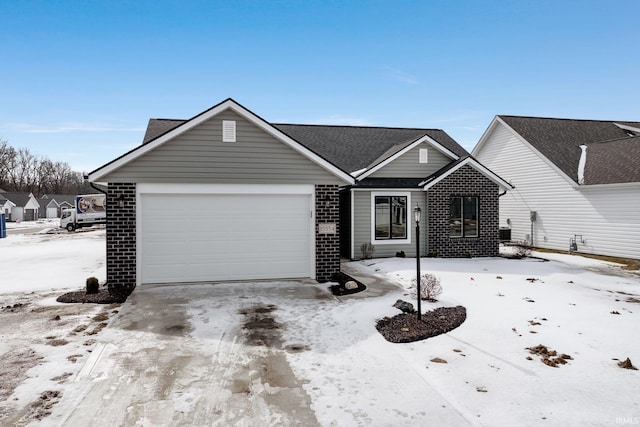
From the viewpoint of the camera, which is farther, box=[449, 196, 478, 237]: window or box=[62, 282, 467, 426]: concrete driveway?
box=[449, 196, 478, 237]: window

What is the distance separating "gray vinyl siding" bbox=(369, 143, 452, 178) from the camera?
15.2 meters

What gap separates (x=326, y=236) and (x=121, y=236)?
532 cm

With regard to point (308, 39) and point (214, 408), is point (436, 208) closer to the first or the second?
point (308, 39)

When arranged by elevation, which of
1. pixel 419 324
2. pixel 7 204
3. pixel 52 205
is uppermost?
pixel 52 205

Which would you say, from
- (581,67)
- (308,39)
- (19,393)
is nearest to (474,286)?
(19,393)

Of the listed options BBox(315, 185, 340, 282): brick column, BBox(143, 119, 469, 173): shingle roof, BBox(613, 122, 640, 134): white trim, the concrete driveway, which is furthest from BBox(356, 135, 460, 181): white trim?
BBox(613, 122, 640, 134): white trim

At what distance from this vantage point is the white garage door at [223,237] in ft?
32.7

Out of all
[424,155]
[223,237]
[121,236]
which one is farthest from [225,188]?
[424,155]

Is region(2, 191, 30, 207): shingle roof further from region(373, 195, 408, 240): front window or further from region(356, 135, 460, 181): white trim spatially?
region(373, 195, 408, 240): front window

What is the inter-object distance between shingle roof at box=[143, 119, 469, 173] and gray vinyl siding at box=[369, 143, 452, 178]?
637mm

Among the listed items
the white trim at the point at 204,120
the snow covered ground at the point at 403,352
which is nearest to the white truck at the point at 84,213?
the snow covered ground at the point at 403,352

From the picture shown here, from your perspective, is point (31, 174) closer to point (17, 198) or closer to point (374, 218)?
point (17, 198)

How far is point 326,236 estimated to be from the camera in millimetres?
10766

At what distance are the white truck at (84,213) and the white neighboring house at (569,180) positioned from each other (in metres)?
33.2
